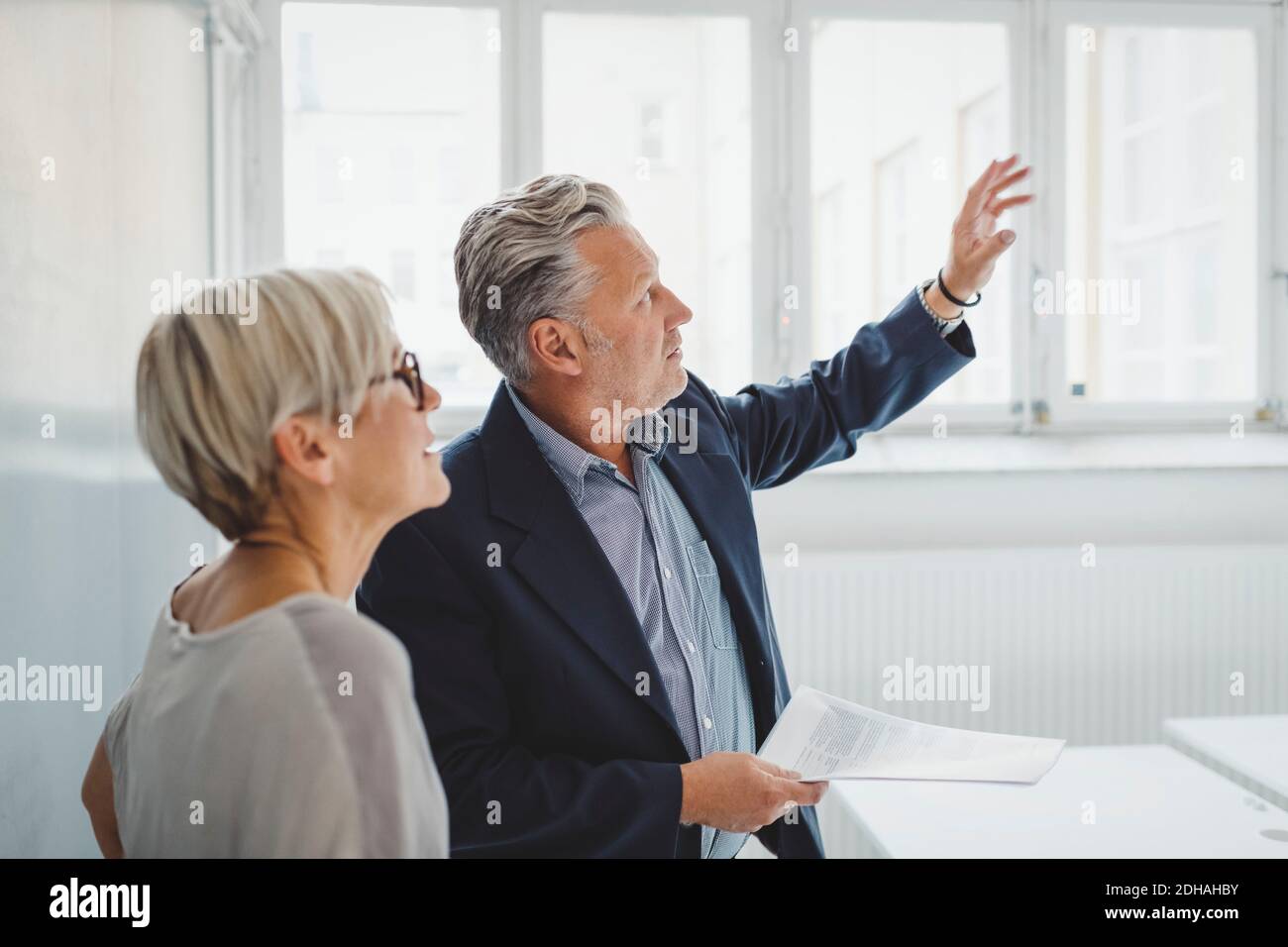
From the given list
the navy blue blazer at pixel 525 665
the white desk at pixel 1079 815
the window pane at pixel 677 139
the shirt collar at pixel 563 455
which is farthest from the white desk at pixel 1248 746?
the window pane at pixel 677 139

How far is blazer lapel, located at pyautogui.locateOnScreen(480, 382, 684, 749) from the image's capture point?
114 cm

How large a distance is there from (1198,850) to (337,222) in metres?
2.66

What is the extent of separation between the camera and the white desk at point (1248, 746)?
1.49 m

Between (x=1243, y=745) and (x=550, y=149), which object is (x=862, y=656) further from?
(x=550, y=149)

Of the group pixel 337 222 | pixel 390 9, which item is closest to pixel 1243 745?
pixel 337 222

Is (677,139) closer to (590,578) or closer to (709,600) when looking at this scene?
(709,600)

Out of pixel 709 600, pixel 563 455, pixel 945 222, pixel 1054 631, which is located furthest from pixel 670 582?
pixel 945 222

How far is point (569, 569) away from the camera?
1161 millimetres

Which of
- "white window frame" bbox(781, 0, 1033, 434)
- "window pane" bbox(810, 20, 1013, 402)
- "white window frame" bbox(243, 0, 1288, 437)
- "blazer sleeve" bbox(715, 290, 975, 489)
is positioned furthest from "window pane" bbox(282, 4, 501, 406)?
"blazer sleeve" bbox(715, 290, 975, 489)

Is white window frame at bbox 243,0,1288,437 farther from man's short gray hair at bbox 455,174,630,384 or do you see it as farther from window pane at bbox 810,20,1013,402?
man's short gray hair at bbox 455,174,630,384

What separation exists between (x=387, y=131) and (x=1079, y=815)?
2582 millimetres

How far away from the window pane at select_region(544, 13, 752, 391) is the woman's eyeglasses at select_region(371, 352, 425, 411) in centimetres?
235

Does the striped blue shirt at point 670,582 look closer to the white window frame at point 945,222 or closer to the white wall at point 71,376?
the white wall at point 71,376

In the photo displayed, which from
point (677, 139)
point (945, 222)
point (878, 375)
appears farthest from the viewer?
point (945, 222)
